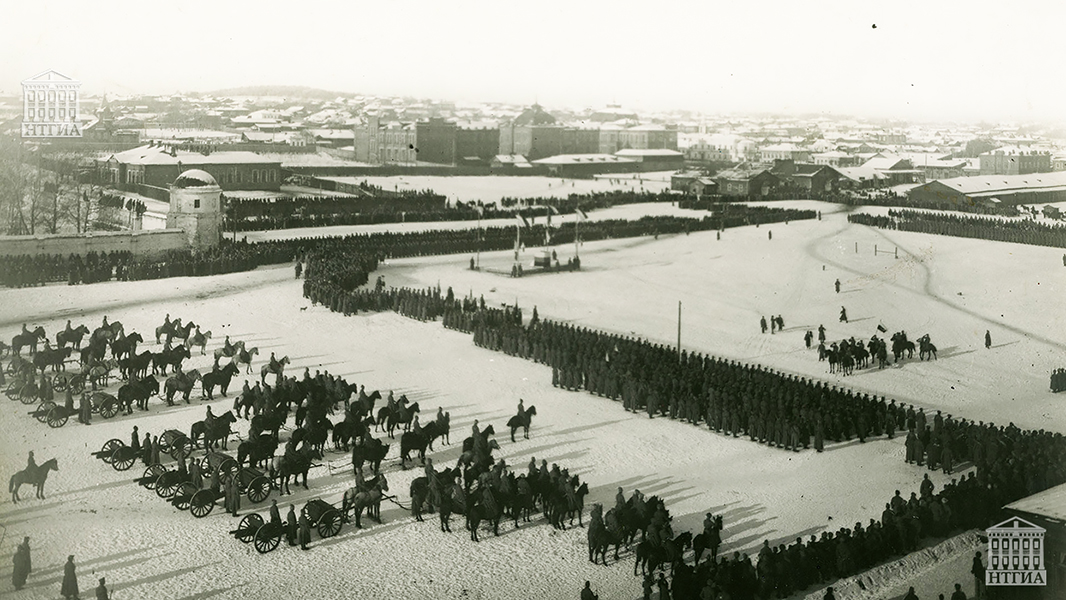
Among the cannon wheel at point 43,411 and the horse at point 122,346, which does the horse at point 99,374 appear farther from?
the cannon wheel at point 43,411

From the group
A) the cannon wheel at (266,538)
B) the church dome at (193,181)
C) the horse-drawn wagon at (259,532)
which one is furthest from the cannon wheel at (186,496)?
the church dome at (193,181)


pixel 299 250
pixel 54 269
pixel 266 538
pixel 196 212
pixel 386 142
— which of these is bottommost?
pixel 266 538

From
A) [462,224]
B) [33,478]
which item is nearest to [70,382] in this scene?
[33,478]

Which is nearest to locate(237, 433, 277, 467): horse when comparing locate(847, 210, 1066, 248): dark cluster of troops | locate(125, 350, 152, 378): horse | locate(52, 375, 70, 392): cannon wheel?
locate(125, 350, 152, 378): horse

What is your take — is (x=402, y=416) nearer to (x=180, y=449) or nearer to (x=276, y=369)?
(x=180, y=449)

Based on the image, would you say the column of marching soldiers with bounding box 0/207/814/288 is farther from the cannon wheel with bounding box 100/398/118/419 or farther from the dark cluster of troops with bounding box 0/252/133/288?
the cannon wheel with bounding box 100/398/118/419
